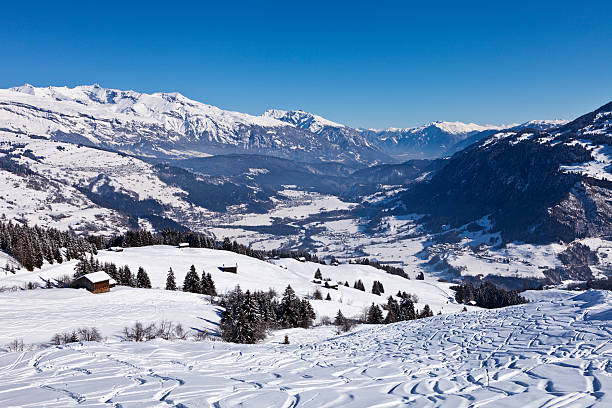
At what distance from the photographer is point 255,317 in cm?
4962

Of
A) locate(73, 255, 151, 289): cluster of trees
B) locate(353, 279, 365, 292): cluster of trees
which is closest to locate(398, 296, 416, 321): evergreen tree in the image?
locate(353, 279, 365, 292): cluster of trees

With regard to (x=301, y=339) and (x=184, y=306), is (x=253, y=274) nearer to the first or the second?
(x=184, y=306)

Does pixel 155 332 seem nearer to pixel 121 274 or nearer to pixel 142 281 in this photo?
pixel 142 281

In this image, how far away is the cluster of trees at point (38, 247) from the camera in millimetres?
76812

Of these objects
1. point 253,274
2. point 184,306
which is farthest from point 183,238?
point 184,306

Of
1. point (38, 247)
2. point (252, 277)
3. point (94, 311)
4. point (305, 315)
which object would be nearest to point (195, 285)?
point (252, 277)

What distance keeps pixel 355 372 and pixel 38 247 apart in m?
87.7

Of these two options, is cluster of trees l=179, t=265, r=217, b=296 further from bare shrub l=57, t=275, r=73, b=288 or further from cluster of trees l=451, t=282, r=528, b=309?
cluster of trees l=451, t=282, r=528, b=309

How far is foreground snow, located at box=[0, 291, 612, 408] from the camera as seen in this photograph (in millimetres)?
12578

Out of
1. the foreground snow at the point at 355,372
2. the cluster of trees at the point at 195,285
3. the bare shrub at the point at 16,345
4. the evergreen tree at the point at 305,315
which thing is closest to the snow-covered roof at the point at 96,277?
the cluster of trees at the point at 195,285

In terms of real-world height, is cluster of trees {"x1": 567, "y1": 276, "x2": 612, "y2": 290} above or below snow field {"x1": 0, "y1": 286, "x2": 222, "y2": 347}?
below

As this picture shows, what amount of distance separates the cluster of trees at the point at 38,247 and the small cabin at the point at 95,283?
20.2 m

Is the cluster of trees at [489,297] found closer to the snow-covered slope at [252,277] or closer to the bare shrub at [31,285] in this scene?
the snow-covered slope at [252,277]

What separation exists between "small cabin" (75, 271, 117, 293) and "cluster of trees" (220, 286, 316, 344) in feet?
69.0
